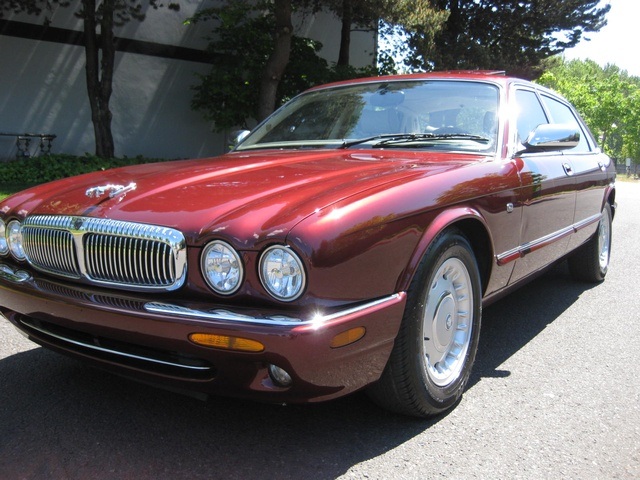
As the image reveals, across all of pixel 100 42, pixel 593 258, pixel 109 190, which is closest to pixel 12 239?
pixel 109 190

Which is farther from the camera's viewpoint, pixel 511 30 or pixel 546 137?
pixel 511 30

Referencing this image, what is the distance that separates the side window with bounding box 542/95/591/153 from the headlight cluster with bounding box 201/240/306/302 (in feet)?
10.2

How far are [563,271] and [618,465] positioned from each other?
381 cm

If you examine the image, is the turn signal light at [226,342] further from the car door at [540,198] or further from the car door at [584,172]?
the car door at [584,172]

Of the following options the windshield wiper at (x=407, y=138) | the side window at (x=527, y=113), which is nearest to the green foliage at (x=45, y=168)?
the windshield wiper at (x=407, y=138)

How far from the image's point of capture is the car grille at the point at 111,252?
2.28 m

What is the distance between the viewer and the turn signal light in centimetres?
208

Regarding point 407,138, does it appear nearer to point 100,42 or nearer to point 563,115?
point 563,115

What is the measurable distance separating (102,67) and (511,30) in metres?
13.4

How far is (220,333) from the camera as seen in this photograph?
2096mm

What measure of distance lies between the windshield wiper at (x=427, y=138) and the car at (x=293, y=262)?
0.01 m

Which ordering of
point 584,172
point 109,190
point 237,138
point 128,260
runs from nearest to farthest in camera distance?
point 128,260 < point 109,190 < point 237,138 < point 584,172

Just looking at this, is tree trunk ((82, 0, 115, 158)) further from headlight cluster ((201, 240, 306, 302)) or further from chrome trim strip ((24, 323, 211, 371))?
headlight cluster ((201, 240, 306, 302))

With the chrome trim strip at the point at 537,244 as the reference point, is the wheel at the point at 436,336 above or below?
below
